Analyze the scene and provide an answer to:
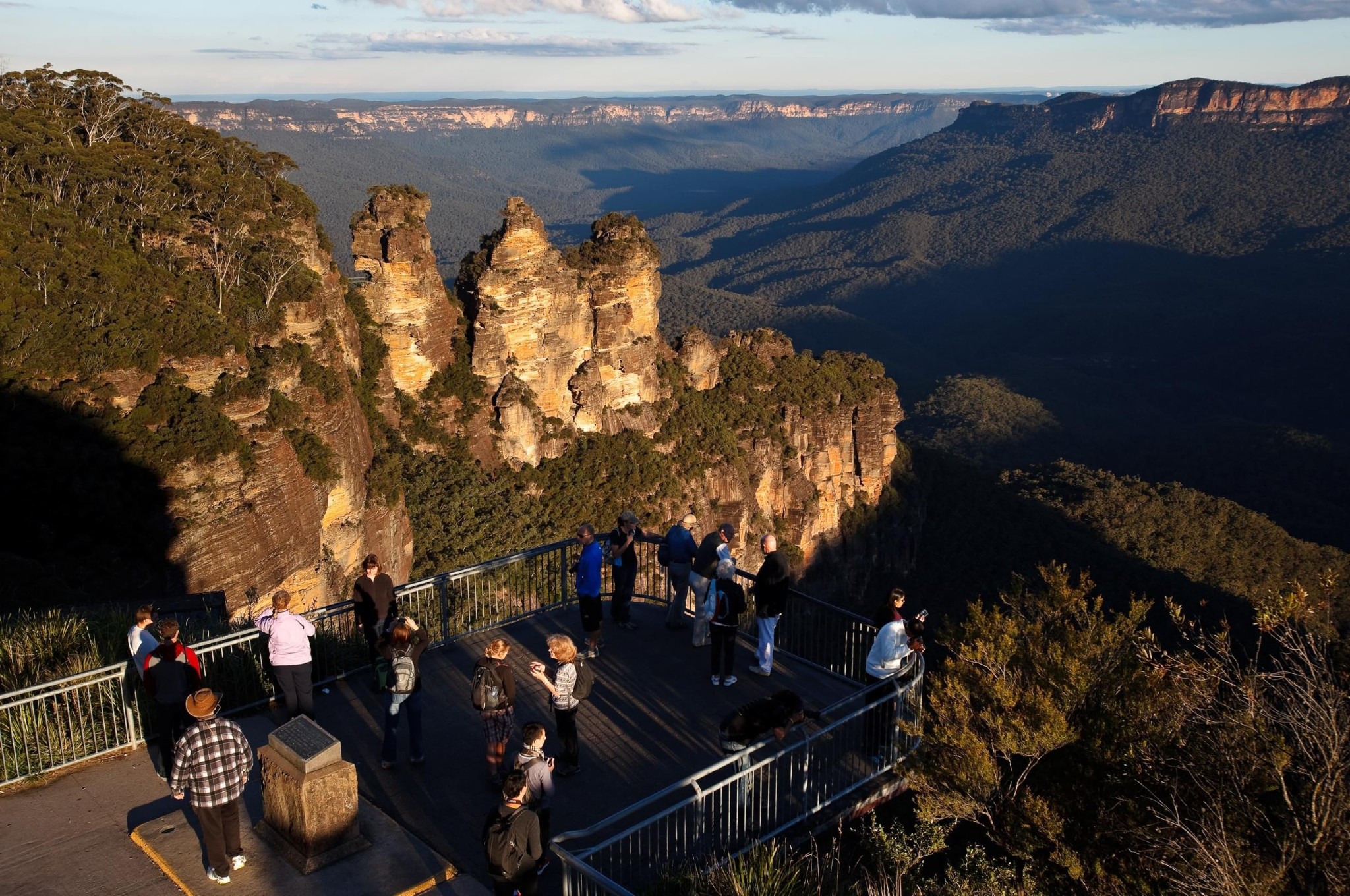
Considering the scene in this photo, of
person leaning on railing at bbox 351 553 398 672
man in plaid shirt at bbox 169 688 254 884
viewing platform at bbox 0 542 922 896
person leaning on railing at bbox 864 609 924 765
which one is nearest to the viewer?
man in plaid shirt at bbox 169 688 254 884

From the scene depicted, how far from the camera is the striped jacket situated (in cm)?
907

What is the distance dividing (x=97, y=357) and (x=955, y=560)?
57.2 meters

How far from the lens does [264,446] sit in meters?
27.5

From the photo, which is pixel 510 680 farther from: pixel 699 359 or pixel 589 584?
pixel 699 359

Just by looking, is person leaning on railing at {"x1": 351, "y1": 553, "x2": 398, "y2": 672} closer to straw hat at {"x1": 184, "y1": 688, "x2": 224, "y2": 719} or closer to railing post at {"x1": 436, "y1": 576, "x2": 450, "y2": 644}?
railing post at {"x1": 436, "y1": 576, "x2": 450, "y2": 644}

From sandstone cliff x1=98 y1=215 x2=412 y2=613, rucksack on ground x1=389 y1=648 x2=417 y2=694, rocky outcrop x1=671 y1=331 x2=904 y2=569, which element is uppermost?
rucksack on ground x1=389 y1=648 x2=417 y2=694

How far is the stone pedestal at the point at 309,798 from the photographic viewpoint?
9516mm

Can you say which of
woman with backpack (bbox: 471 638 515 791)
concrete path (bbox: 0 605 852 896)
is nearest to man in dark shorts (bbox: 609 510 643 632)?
concrete path (bbox: 0 605 852 896)

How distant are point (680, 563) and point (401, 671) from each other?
213 inches

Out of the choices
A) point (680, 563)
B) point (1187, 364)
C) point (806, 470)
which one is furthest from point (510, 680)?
point (1187, 364)

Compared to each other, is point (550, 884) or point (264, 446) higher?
point (550, 884)

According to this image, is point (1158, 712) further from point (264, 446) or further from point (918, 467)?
point (918, 467)

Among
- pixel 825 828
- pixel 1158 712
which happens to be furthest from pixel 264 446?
pixel 1158 712

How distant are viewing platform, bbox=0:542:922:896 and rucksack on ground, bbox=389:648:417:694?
3.83 ft
